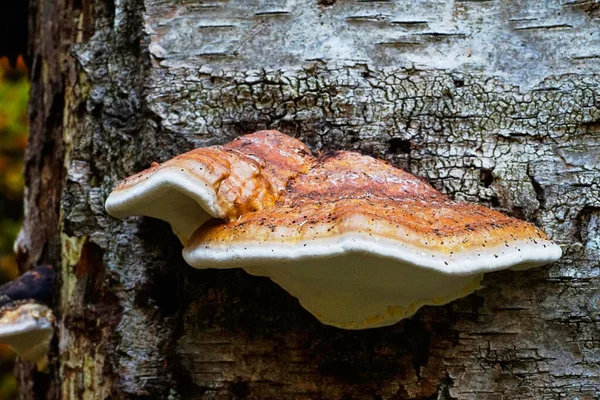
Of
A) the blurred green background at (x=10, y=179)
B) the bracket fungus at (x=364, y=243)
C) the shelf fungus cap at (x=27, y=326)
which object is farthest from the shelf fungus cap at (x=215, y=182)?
the blurred green background at (x=10, y=179)

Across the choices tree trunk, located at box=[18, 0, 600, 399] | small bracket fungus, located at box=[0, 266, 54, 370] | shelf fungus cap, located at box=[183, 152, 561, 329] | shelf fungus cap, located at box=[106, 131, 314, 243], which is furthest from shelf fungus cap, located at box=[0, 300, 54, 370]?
shelf fungus cap, located at box=[183, 152, 561, 329]

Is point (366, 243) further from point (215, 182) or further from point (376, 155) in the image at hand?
point (376, 155)

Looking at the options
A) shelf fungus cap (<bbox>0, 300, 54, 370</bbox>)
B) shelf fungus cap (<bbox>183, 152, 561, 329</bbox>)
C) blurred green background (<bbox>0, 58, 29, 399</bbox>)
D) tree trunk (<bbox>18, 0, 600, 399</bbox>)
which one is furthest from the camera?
blurred green background (<bbox>0, 58, 29, 399</bbox>)

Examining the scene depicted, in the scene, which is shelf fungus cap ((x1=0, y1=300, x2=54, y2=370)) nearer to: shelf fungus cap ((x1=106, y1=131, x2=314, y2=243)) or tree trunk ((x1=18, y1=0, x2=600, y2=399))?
tree trunk ((x1=18, y1=0, x2=600, y2=399))

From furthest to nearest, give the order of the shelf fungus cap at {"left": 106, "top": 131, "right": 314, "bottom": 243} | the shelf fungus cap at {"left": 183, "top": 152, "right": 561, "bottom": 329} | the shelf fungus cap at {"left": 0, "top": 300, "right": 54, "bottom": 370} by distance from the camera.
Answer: the shelf fungus cap at {"left": 0, "top": 300, "right": 54, "bottom": 370} → the shelf fungus cap at {"left": 106, "top": 131, "right": 314, "bottom": 243} → the shelf fungus cap at {"left": 183, "top": 152, "right": 561, "bottom": 329}

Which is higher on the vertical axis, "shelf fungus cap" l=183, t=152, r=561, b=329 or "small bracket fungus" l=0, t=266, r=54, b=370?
"shelf fungus cap" l=183, t=152, r=561, b=329

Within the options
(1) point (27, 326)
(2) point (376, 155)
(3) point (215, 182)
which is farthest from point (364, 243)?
(1) point (27, 326)

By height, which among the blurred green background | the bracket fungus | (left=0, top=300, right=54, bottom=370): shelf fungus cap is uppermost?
the bracket fungus

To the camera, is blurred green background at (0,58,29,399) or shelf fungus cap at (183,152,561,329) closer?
shelf fungus cap at (183,152,561,329)
